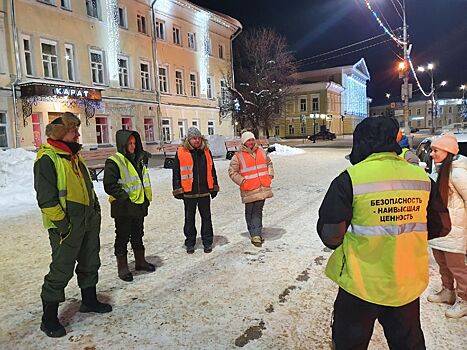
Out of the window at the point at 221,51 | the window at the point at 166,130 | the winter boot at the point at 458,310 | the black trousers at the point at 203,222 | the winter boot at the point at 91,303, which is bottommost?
the winter boot at the point at 458,310

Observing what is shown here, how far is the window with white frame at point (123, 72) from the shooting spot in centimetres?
2454

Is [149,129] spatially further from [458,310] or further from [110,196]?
[458,310]

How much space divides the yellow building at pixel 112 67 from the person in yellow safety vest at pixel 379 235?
18.9 meters

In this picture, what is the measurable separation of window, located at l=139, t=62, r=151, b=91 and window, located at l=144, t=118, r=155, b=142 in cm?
219

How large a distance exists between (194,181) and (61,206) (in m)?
2.27

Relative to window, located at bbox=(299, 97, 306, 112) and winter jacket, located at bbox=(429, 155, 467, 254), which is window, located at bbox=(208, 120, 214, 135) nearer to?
winter jacket, located at bbox=(429, 155, 467, 254)

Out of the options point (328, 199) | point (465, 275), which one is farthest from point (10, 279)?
point (465, 275)

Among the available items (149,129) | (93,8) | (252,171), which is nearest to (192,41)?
(149,129)

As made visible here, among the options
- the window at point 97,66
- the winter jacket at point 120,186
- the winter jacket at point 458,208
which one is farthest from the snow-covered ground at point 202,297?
the window at point 97,66

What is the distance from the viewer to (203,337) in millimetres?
3207

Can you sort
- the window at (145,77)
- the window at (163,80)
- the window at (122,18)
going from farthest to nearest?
the window at (163,80) < the window at (145,77) < the window at (122,18)

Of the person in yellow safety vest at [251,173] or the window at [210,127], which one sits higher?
the window at [210,127]

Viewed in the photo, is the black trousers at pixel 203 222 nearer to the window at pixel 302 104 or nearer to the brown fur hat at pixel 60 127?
the brown fur hat at pixel 60 127

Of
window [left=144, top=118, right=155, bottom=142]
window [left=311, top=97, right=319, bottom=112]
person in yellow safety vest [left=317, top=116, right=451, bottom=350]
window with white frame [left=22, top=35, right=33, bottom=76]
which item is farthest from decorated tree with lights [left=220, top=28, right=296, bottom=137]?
person in yellow safety vest [left=317, top=116, right=451, bottom=350]
